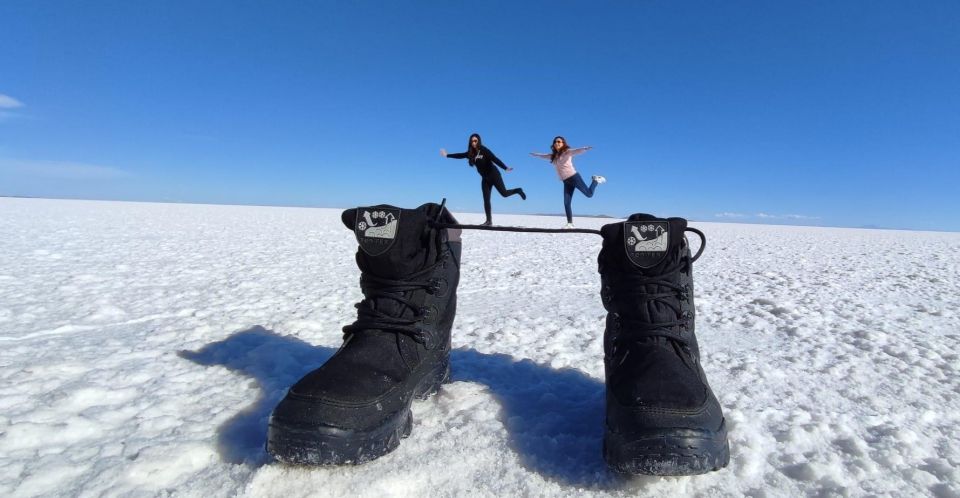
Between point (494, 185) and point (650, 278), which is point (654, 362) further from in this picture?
point (494, 185)

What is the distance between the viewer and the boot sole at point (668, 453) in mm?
911

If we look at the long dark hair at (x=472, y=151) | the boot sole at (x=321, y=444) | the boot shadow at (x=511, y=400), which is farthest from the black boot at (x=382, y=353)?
A: the long dark hair at (x=472, y=151)

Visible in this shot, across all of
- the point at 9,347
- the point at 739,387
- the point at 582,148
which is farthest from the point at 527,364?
the point at 582,148

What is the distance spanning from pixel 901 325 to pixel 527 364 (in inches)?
89.5

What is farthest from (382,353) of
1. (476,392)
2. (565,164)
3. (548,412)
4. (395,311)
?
(565,164)

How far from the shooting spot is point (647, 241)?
1250 millimetres

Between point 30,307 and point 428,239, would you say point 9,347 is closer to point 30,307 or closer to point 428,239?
point 30,307

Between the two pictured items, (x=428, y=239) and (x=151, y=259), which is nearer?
(x=428, y=239)

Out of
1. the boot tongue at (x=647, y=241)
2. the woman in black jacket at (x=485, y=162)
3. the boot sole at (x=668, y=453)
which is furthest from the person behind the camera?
the woman in black jacket at (x=485, y=162)

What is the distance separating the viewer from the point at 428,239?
135 centimetres

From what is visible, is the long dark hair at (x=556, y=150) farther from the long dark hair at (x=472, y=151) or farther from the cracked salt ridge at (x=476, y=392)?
the cracked salt ridge at (x=476, y=392)

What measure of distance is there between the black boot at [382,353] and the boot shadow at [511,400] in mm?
181

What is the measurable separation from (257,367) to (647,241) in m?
1.50

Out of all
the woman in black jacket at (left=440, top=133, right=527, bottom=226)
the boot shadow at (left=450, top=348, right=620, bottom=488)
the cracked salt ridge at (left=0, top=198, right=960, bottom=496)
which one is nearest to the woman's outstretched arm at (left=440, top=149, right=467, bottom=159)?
the woman in black jacket at (left=440, top=133, right=527, bottom=226)
